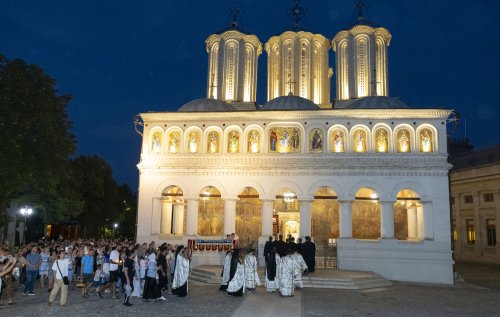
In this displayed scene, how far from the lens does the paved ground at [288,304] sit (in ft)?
42.8

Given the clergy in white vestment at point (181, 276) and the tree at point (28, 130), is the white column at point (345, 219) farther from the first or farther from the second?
the tree at point (28, 130)

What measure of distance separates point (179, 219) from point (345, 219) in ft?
36.6

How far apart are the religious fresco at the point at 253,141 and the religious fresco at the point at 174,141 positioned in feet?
14.5

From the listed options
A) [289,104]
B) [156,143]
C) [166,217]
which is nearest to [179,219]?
[166,217]

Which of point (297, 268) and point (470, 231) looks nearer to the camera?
point (297, 268)

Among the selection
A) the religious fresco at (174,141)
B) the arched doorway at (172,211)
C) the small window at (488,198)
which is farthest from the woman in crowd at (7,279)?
the small window at (488,198)

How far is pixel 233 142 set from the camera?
25.9 meters

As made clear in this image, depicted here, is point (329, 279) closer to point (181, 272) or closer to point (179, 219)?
point (181, 272)

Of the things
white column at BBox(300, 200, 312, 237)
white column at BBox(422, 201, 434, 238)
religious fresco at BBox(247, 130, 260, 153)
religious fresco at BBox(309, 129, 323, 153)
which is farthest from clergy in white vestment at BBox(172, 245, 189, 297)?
white column at BBox(422, 201, 434, 238)

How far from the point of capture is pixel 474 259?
128 feet

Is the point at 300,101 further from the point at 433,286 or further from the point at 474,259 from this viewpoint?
the point at 474,259

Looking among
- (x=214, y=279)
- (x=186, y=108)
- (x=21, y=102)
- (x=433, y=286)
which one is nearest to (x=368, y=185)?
(x=433, y=286)

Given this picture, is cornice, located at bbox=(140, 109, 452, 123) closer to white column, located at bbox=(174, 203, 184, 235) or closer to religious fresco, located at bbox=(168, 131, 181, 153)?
religious fresco, located at bbox=(168, 131, 181, 153)

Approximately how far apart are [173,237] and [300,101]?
12.0m
